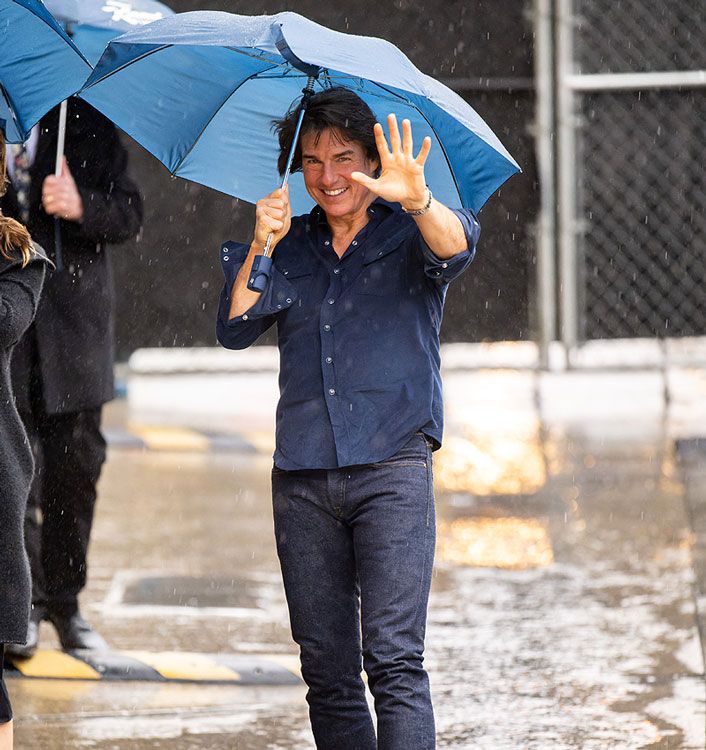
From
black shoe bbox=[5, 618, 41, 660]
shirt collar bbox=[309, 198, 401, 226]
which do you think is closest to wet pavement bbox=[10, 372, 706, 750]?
black shoe bbox=[5, 618, 41, 660]

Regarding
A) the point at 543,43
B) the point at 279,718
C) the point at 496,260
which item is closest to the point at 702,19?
the point at 543,43

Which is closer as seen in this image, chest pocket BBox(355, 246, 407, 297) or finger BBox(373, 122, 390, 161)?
finger BBox(373, 122, 390, 161)

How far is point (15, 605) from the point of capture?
3.74 m

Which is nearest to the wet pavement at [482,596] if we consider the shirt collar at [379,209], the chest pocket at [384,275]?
the chest pocket at [384,275]

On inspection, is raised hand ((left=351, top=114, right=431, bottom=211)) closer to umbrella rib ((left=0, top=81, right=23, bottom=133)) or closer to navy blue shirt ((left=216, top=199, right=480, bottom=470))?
navy blue shirt ((left=216, top=199, right=480, bottom=470))

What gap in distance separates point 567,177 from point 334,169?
693 centimetres

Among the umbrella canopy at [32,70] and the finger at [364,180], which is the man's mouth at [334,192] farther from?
the umbrella canopy at [32,70]

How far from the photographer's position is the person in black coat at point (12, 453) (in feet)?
12.3

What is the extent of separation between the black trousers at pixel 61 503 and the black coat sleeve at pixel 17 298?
157 centimetres

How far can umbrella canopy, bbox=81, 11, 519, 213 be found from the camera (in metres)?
3.77

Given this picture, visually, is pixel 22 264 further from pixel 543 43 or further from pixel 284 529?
pixel 543 43

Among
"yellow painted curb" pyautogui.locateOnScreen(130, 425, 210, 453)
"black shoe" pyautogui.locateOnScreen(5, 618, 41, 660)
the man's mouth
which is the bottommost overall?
"black shoe" pyautogui.locateOnScreen(5, 618, 41, 660)

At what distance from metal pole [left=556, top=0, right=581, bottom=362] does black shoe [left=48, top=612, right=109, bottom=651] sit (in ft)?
19.2

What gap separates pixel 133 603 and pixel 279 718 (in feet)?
4.77
